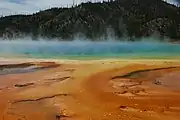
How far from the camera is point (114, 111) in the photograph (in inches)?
179

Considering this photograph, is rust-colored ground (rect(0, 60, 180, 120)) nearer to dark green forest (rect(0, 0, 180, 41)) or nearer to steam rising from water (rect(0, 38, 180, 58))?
steam rising from water (rect(0, 38, 180, 58))

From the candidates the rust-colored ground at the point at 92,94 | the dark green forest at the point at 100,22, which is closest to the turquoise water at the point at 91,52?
the rust-colored ground at the point at 92,94

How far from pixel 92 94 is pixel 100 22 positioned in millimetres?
49937

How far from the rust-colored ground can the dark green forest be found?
121 feet

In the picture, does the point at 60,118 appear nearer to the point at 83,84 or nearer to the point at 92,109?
the point at 92,109

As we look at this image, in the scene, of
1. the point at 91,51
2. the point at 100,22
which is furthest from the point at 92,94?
the point at 100,22

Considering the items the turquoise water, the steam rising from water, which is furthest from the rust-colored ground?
the steam rising from water

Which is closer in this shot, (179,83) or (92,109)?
(92,109)

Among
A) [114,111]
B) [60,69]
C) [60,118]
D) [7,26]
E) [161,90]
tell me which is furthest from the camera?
[7,26]

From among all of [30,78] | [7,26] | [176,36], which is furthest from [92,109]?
Answer: [7,26]

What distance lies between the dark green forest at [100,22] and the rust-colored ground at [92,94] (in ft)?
121

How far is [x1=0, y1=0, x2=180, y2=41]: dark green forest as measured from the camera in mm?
47841

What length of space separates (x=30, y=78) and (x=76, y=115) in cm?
349

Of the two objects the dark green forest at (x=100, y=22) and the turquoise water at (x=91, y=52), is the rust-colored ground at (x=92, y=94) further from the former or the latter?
the dark green forest at (x=100, y=22)
